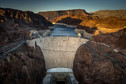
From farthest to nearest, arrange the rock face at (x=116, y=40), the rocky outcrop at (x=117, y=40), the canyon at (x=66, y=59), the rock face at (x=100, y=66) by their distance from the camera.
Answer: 1. the rock face at (x=116, y=40)
2. the rocky outcrop at (x=117, y=40)
3. the rock face at (x=100, y=66)
4. the canyon at (x=66, y=59)

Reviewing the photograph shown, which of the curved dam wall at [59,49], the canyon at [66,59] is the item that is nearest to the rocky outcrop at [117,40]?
the canyon at [66,59]

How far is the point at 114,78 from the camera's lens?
55.4 ft

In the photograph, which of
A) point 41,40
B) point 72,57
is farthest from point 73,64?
point 41,40

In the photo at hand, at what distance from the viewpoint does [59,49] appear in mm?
27047

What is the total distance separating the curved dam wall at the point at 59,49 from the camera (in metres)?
25.7

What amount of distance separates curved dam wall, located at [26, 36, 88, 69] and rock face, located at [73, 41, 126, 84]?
12.1 feet

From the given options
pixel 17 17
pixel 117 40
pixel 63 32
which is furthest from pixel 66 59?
pixel 17 17

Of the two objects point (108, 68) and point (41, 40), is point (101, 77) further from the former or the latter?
point (41, 40)

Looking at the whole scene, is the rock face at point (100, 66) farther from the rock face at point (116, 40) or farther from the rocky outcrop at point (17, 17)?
the rocky outcrop at point (17, 17)

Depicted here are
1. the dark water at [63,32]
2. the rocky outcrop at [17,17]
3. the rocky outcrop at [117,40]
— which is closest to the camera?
the rocky outcrop at [117,40]

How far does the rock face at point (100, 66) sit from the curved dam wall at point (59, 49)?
12.1 feet

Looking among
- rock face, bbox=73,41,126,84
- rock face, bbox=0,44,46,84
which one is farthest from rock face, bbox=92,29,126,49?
rock face, bbox=0,44,46,84

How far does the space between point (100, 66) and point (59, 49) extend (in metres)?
12.9

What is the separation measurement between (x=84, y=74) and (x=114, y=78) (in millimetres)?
6052
